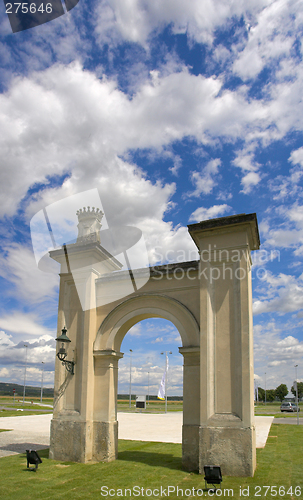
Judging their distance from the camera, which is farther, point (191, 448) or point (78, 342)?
point (78, 342)

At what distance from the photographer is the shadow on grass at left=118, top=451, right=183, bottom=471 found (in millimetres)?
9133

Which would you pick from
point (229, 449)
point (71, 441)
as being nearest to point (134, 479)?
point (229, 449)

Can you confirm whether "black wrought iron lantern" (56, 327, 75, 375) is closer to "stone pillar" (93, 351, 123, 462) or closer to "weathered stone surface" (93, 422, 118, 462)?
"stone pillar" (93, 351, 123, 462)

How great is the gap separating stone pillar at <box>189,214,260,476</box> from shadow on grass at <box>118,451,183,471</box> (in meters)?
1.41

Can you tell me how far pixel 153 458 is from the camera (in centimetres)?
1005

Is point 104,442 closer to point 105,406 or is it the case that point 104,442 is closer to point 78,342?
point 105,406

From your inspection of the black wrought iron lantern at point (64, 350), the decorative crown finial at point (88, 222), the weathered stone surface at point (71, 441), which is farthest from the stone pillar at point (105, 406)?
the decorative crown finial at point (88, 222)

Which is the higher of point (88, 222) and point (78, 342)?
point (88, 222)

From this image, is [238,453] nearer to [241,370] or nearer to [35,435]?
[241,370]

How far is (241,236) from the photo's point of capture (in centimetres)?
905

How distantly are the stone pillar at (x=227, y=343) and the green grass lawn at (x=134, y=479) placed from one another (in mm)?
612

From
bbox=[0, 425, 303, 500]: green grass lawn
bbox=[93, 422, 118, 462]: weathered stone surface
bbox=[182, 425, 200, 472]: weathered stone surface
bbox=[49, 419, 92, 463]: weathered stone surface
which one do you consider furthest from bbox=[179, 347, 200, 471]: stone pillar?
bbox=[49, 419, 92, 463]: weathered stone surface

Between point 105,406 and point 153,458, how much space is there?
197 centimetres

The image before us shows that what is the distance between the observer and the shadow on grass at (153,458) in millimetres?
9133
